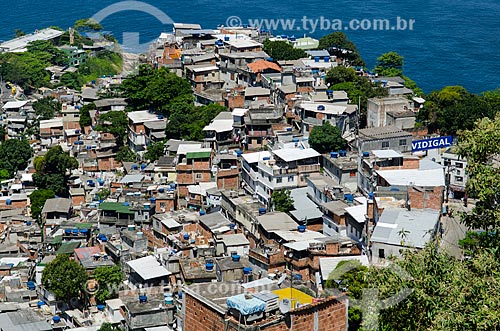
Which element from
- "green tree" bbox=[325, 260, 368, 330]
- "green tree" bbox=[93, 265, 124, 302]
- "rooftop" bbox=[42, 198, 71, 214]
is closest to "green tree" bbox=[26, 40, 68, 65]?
"rooftop" bbox=[42, 198, 71, 214]

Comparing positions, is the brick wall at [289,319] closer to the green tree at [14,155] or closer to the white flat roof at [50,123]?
the green tree at [14,155]

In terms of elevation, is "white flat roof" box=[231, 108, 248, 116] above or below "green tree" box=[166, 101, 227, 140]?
above

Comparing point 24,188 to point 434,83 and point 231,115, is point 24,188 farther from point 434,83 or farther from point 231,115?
point 434,83

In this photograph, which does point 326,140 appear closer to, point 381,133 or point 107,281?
point 381,133

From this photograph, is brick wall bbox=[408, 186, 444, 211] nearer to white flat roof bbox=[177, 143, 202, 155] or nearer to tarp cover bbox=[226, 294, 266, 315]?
white flat roof bbox=[177, 143, 202, 155]

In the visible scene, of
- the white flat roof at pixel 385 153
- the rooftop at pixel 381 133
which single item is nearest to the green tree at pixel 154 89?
the rooftop at pixel 381 133
